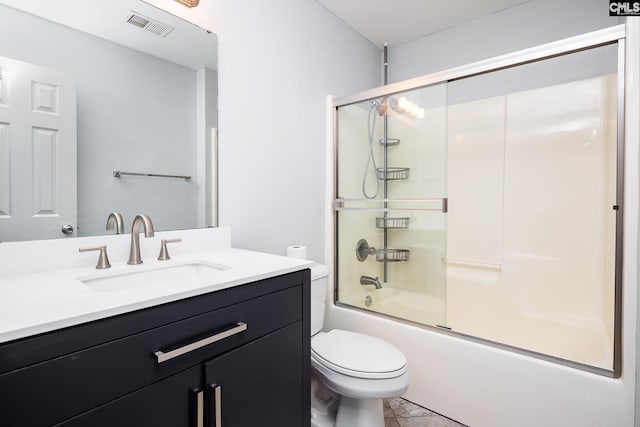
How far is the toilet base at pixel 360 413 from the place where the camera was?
1354mm

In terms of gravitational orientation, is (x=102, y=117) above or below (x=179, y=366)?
above

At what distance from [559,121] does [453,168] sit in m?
0.67

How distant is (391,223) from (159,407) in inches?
65.3

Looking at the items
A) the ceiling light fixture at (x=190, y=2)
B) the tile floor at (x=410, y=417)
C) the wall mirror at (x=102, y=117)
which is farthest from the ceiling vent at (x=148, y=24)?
the tile floor at (x=410, y=417)

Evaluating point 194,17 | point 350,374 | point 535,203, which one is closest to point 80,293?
point 350,374

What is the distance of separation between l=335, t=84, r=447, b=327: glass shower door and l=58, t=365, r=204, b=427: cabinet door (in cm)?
133

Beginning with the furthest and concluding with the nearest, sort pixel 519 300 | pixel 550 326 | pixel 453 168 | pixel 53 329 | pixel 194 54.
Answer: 1. pixel 453 168
2. pixel 519 300
3. pixel 550 326
4. pixel 194 54
5. pixel 53 329

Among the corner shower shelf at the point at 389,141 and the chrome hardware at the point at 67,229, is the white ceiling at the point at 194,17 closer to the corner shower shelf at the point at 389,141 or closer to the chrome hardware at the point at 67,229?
the chrome hardware at the point at 67,229

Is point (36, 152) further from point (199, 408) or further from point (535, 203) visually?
point (535, 203)

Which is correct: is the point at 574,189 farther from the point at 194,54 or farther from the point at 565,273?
the point at 194,54

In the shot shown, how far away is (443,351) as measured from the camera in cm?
165

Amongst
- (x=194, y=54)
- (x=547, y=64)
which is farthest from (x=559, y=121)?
(x=194, y=54)

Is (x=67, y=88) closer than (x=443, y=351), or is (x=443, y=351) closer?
(x=67, y=88)

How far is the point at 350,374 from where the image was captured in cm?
129
